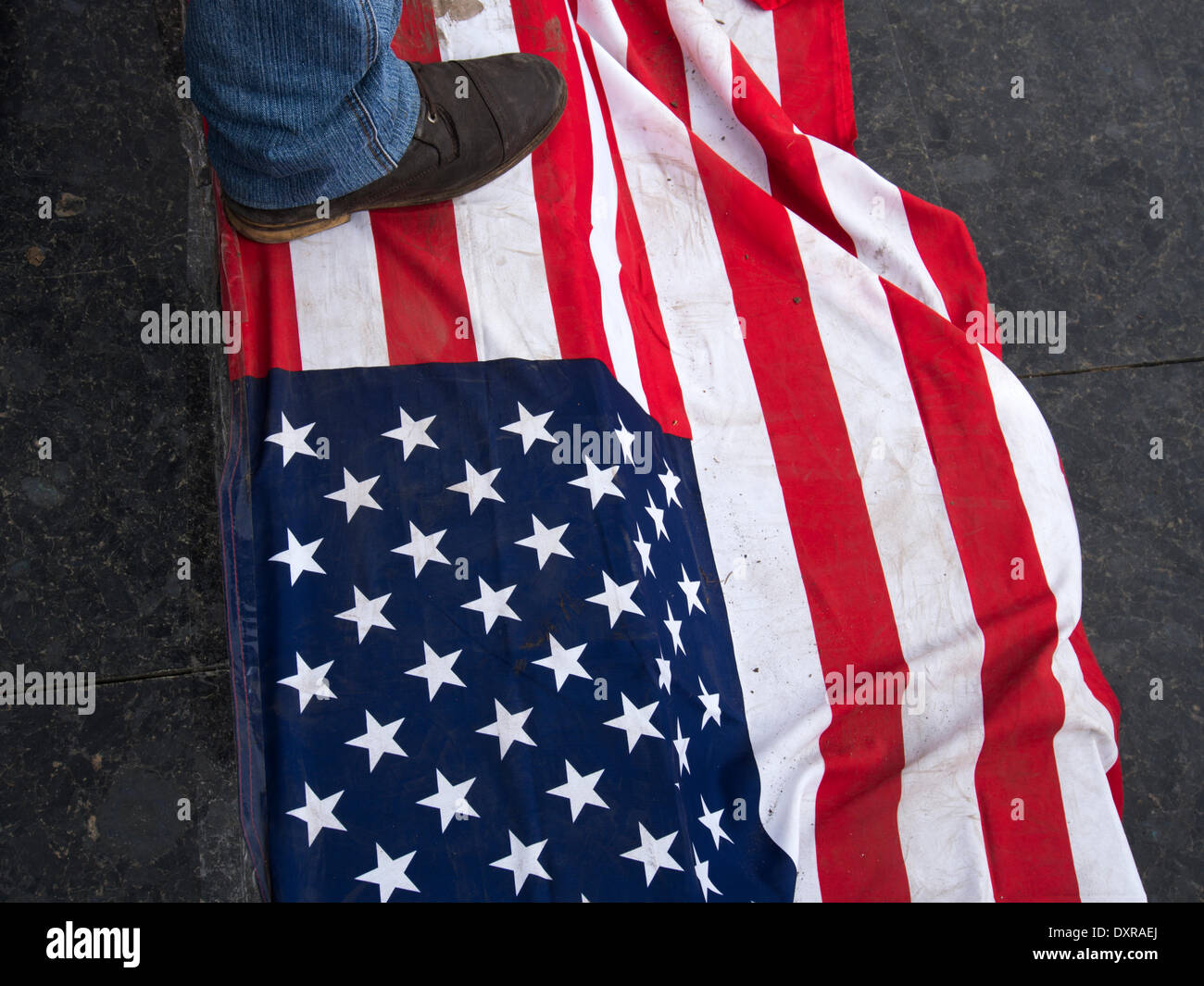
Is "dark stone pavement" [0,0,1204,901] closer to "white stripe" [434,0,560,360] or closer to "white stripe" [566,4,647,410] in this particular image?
"white stripe" [434,0,560,360]

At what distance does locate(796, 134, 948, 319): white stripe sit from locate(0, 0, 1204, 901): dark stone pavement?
24cm

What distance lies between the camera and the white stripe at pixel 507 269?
1.88 metres

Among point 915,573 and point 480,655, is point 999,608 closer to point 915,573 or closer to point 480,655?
point 915,573

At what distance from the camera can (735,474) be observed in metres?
1.98

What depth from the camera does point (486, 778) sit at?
162 cm

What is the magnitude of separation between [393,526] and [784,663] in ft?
2.75

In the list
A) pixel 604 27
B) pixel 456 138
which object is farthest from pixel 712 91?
pixel 456 138

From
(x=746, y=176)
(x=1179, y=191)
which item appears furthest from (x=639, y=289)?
(x=1179, y=191)

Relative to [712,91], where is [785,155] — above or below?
below

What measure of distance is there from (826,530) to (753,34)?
4.43 ft

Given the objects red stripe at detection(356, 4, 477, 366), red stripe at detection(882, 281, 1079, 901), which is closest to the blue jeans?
red stripe at detection(356, 4, 477, 366)

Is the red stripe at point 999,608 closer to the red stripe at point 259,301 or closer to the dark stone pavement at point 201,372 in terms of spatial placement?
the dark stone pavement at point 201,372

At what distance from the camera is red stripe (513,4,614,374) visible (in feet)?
6.20
